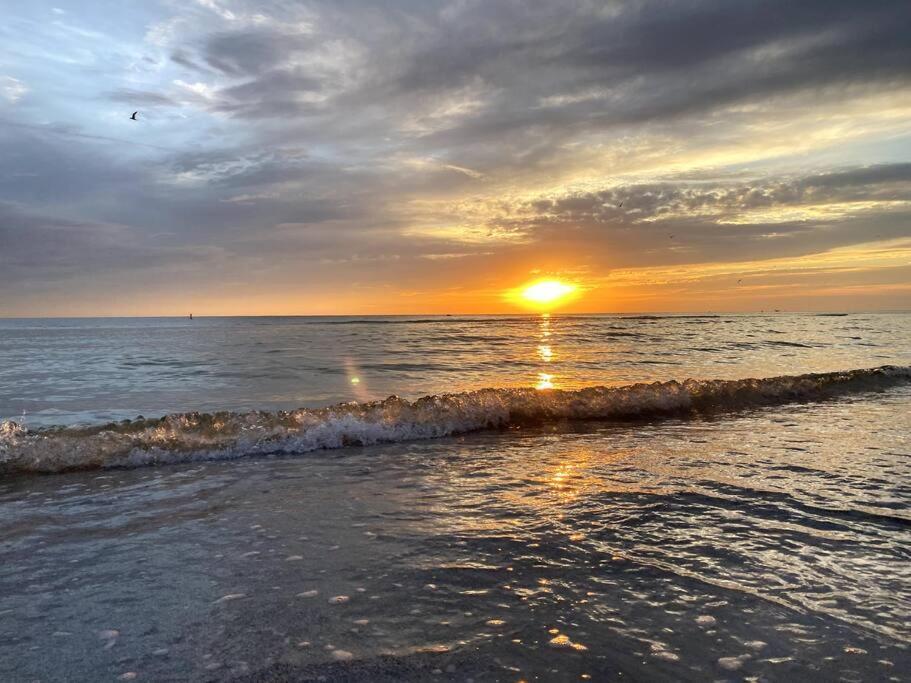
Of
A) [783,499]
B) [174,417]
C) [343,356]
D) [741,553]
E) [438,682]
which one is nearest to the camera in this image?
[438,682]

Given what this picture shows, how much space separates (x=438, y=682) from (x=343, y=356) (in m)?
24.8

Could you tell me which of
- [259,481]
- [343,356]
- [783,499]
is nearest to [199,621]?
[259,481]

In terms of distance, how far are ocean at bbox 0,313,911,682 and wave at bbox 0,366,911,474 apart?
61mm

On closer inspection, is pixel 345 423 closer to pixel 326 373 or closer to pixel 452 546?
pixel 452 546

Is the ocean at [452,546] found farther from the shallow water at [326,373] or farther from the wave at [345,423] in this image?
the shallow water at [326,373]

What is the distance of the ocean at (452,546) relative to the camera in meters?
3.32

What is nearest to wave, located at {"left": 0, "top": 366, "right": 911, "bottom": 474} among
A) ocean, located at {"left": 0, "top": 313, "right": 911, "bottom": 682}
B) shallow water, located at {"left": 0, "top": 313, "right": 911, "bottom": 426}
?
ocean, located at {"left": 0, "top": 313, "right": 911, "bottom": 682}

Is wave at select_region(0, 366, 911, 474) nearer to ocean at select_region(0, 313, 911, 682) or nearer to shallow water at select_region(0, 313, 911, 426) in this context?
ocean at select_region(0, 313, 911, 682)

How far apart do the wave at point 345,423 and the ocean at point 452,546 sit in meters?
0.06

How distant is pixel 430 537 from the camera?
520 cm

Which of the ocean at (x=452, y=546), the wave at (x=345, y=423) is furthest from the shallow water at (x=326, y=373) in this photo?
the wave at (x=345, y=423)

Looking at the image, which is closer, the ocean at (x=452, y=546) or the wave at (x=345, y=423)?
the ocean at (x=452, y=546)

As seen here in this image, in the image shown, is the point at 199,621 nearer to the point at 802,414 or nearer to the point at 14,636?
the point at 14,636

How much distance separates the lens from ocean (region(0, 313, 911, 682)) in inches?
131
